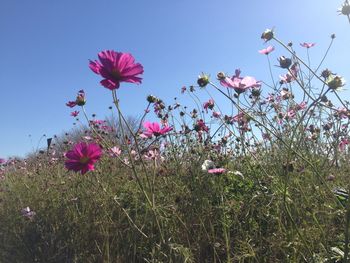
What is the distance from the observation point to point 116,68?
1712mm

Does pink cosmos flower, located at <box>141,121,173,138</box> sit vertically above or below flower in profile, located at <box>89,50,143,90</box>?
below

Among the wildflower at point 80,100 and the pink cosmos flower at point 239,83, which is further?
the wildflower at point 80,100

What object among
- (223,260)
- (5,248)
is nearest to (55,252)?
(5,248)

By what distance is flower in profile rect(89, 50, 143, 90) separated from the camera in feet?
5.57

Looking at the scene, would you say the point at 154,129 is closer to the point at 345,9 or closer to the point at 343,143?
the point at 345,9

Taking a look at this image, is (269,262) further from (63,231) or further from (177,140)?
(177,140)

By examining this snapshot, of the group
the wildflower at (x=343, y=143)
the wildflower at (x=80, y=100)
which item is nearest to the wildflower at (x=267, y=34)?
the wildflower at (x=80, y=100)

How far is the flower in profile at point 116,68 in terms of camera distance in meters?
1.70

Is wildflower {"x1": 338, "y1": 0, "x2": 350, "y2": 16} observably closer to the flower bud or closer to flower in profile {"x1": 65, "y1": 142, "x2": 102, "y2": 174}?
the flower bud

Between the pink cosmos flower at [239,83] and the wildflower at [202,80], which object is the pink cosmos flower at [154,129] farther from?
the pink cosmos flower at [239,83]

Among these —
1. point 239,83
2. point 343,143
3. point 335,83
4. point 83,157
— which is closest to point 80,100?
point 83,157

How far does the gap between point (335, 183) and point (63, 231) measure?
6.64ft

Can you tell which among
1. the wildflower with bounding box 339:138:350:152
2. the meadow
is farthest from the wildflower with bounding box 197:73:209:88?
the wildflower with bounding box 339:138:350:152

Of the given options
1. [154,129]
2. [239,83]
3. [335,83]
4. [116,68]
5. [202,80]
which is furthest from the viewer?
[154,129]
